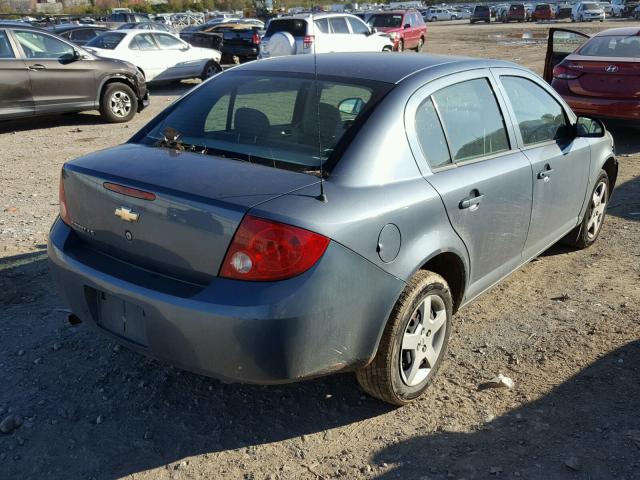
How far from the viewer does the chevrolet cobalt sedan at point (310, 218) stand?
2574 millimetres

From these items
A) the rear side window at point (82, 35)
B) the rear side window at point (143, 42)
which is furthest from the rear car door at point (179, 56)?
the rear side window at point (82, 35)

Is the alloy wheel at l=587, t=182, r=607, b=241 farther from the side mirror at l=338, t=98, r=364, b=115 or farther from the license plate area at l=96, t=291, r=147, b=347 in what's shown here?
the license plate area at l=96, t=291, r=147, b=347

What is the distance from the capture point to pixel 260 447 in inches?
116

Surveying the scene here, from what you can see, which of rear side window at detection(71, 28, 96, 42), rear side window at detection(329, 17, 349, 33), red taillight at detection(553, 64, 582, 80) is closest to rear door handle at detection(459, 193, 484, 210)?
red taillight at detection(553, 64, 582, 80)

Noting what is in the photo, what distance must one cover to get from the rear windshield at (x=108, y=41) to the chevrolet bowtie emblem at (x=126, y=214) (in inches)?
508

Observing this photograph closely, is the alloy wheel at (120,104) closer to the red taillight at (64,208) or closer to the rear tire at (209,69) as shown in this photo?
the rear tire at (209,69)

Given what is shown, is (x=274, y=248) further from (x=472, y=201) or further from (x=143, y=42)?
(x=143, y=42)

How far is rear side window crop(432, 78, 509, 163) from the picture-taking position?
343 centimetres

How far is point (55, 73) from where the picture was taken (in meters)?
10.4

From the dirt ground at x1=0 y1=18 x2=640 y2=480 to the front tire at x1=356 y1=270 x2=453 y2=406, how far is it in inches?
5.8

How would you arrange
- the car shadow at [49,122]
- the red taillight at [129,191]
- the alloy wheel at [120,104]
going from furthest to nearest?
the alloy wheel at [120,104] < the car shadow at [49,122] < the red taillight at [129,191]

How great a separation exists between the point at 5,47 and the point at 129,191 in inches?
341

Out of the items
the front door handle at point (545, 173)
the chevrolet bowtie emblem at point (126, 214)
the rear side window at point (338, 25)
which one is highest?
the chevrolet bowtie emblem at point (126, 214)

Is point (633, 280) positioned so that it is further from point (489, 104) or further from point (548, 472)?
point (548, 472)
